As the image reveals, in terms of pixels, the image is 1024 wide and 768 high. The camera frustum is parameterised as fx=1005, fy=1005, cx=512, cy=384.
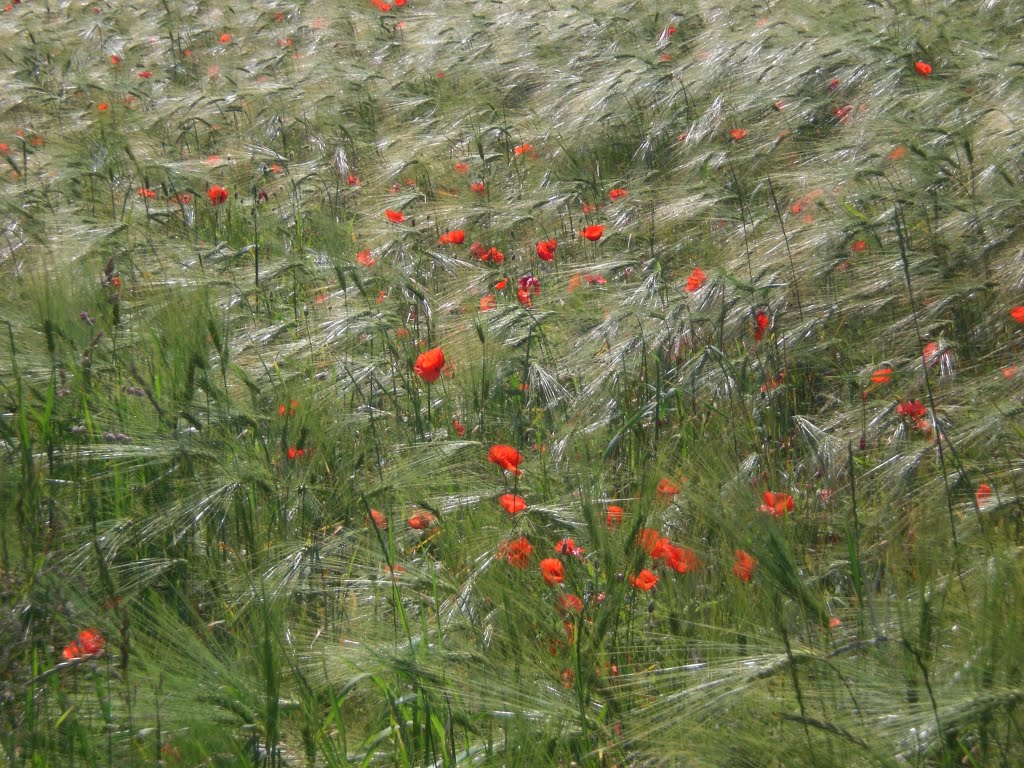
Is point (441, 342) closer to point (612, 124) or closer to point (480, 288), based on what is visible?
point (480, 288)

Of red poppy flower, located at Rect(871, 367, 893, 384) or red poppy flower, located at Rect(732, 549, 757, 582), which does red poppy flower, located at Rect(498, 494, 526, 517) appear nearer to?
red poppy flower, located at Rect(732, 549, 757, 582)

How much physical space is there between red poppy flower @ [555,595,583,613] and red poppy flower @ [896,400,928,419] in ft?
2.41

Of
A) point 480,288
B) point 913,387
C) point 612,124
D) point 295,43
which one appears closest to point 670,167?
point 612,124

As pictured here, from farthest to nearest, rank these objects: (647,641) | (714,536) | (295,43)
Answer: (295,43), (714,536), (647,641)

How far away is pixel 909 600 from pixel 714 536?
0.42 metres

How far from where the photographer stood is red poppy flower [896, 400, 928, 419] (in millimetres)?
1715

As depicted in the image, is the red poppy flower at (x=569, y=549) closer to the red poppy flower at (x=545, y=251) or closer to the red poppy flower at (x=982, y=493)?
the red poppy flower at (x=982, y=493)

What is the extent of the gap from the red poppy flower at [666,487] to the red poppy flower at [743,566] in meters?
0.13

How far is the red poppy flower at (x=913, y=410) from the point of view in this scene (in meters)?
1.71

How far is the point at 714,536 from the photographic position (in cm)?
153

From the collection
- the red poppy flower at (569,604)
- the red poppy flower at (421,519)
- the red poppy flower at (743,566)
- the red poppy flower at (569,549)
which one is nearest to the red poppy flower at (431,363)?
the red poppy flower at (421,519)

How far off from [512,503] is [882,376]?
0.78 meters

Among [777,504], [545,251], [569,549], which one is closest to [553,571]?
[569,549]

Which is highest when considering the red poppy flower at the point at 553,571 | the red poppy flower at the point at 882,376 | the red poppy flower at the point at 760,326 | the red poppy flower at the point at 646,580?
the red poppy flower at the point at 553,571
